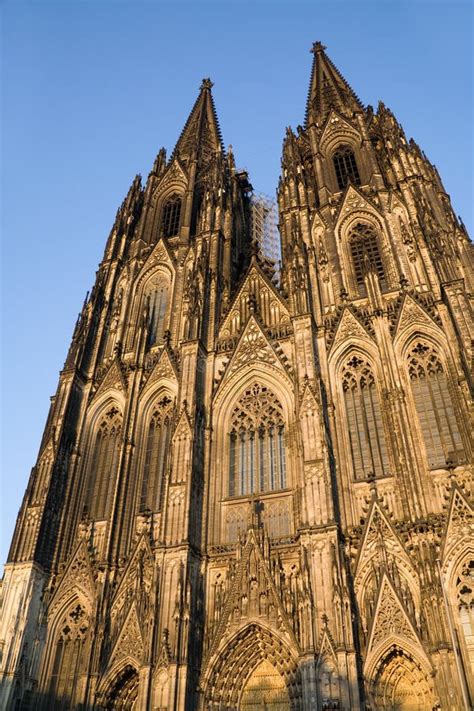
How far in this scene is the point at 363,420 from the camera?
2270 centimetres

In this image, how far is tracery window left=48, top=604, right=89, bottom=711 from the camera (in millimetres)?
20156

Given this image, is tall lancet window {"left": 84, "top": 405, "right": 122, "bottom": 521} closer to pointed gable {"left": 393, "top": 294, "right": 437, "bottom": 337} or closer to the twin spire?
pointed gable {"left": 393, "top": 294, "right": 437, "bottom": 337}

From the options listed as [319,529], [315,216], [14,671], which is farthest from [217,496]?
[315,216]

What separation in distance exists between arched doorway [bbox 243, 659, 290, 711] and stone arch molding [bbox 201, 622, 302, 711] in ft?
0.36

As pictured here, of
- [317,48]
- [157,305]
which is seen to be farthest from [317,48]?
[157,305]

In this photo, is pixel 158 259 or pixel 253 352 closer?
pixel 253 352

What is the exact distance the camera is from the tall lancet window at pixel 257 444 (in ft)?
74.4

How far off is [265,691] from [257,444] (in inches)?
330

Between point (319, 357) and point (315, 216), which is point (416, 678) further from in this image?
point (315, 216)

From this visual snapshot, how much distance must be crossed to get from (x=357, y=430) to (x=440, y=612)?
716cm

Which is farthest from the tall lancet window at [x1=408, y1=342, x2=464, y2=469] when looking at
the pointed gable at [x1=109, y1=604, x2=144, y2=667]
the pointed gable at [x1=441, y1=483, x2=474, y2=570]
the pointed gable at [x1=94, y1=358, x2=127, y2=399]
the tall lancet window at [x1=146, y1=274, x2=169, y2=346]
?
the pointed gable at [x1=94, y1=358, x2=127, y2=399]

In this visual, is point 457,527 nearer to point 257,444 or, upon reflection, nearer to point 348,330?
point 257,444

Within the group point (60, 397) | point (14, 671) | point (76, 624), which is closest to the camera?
point (14, 671)

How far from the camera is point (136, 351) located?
92.1 feet
